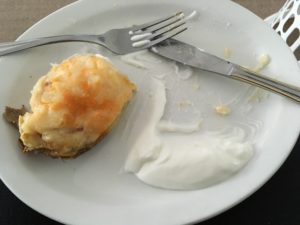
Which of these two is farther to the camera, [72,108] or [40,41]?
[40,41]

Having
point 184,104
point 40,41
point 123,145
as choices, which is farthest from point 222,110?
point 40,41

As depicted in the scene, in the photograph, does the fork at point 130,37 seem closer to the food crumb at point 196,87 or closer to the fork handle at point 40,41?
the fork handle at point 40,41

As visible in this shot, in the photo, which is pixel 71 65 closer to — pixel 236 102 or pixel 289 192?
pixel 236 102

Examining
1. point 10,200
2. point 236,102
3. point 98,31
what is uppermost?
point 98,31

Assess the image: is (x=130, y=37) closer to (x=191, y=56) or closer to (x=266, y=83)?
(x=191, y=56)

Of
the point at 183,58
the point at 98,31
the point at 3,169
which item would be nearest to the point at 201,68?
the point at 183,58

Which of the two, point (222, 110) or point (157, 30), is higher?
point (157, 30)
